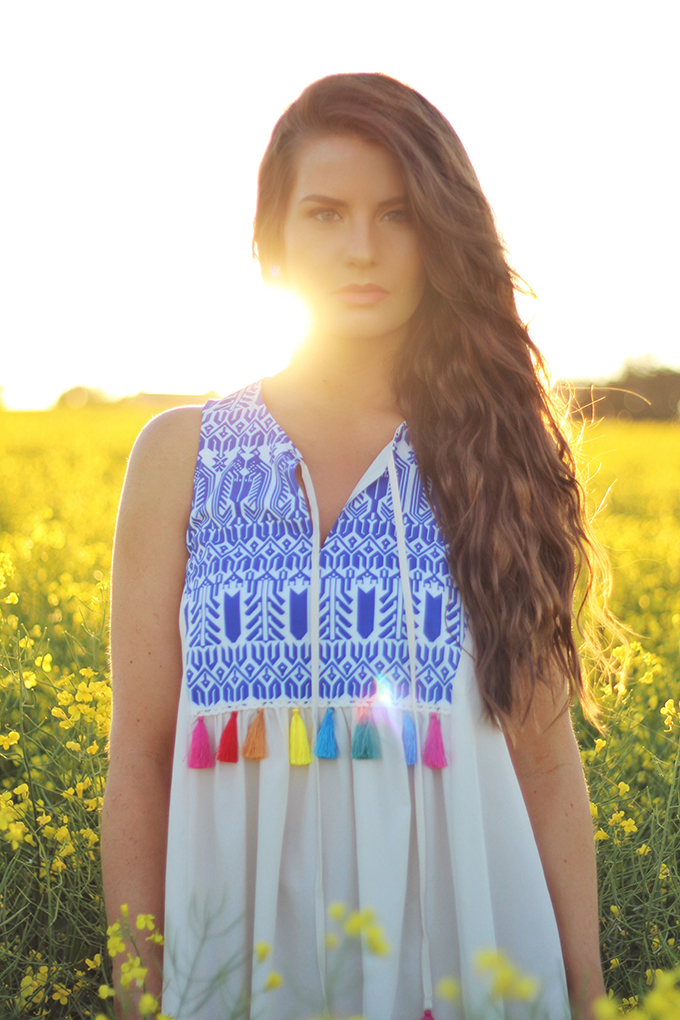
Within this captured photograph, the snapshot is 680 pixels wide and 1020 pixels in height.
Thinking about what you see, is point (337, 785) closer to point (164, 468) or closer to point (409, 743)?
point (409, 743)

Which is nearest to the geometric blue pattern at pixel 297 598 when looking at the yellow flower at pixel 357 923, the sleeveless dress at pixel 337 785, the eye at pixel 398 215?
the sleeveless dress at pixel 337 785

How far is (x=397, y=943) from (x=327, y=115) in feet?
4.26

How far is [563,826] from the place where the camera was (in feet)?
4.70

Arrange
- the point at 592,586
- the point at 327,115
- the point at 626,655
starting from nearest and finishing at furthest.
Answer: the point at 327,115
the point at 592,586
the point at 626,655

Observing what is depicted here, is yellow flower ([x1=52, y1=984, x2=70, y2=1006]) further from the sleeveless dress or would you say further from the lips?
the lips

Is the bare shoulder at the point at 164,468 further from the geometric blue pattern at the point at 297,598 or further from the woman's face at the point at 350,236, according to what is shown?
the woman's face at the point at 350,236

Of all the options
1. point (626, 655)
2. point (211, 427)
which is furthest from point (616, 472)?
point (211, 427)

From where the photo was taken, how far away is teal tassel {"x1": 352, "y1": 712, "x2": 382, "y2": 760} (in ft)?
4.21

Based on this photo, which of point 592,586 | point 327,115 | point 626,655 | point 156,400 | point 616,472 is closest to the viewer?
point 327,115

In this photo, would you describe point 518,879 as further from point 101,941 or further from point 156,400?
point 156,400

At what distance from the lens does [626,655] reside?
6.40 feet

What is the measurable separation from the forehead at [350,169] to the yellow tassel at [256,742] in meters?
0.85

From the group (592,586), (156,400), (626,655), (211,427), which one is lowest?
(626,655)

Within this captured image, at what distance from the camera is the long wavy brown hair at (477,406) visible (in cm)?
140
